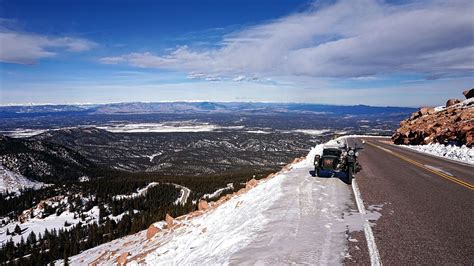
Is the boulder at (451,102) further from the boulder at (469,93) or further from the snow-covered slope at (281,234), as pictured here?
the snow-covered slope at (281,234)

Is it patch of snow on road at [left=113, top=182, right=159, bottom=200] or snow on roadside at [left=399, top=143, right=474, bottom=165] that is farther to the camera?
Result: patch of snow on road at [left=113, top=182, right=159, bottom=200]

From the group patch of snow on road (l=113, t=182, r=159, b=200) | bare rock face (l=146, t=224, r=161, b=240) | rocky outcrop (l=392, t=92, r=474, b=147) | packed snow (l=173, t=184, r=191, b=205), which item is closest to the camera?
bare rock face (l=146, t=224, r=161, b=240)

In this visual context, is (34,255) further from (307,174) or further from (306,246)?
(306,246)

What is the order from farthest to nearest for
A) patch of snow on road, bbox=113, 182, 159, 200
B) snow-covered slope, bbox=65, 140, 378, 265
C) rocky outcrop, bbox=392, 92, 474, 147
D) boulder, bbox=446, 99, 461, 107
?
1. patch of snow on road, bbox=113, 182, 159, 200
2. boulder, bbox=446, 99, 461, 107
3. rocky outcrop, bbox=392, 92, 474, 147
4. snow-covered slope, bbox=65, 140, 378, 265

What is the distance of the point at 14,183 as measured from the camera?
18700 centimetres

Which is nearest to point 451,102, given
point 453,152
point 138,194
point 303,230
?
point 453,152

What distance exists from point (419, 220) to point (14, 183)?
226093 millimetres

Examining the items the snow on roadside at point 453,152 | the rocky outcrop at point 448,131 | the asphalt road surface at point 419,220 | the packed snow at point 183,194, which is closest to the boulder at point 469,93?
the rocky outcrop at point 448,131

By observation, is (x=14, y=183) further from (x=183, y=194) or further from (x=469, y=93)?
(x=469, y=93)

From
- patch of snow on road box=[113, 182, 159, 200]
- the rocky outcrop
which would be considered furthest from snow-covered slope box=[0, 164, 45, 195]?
the rocky outcrop

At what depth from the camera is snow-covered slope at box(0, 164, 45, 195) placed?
597 feet

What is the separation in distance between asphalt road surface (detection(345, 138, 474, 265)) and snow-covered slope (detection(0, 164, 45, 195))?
211266 millimetres

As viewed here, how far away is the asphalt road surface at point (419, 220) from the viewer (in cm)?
717

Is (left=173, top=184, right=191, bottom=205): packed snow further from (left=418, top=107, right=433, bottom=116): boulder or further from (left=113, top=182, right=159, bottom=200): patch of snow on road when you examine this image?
(left=418, top=107, right=433, bottom=116): boulder
